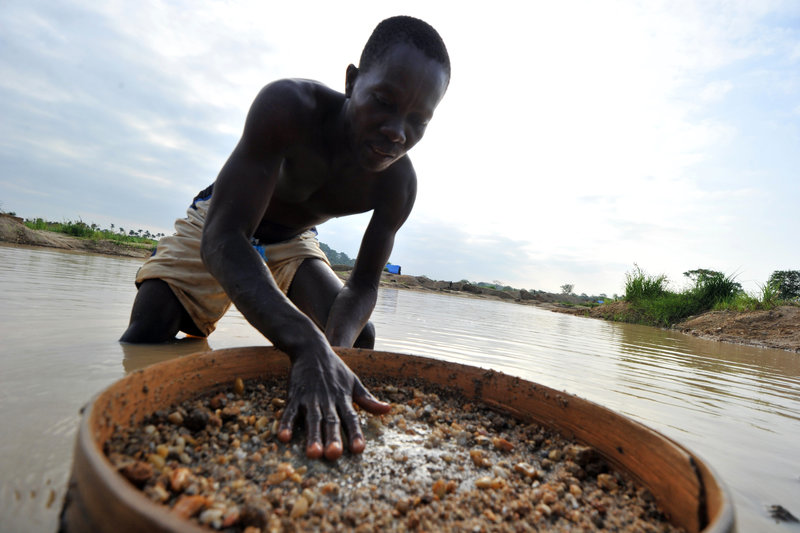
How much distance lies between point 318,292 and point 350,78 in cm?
108

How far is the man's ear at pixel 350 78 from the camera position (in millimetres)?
1711

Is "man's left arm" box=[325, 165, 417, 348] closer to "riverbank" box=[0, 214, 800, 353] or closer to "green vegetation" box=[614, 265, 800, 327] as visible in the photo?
"riverbank" box=[0, 214, 800, 353]

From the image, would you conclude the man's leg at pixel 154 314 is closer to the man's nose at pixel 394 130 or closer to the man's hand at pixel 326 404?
the man's hand at pixel 326 404

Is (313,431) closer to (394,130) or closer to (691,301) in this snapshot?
(394,130)

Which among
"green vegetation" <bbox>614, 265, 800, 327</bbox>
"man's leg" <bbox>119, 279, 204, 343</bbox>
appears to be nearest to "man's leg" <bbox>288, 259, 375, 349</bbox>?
"man's leg" <bbox>119, 279, 204, 343</bbox>

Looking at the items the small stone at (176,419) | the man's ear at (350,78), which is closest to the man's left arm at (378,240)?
the man's ear at (350,78)

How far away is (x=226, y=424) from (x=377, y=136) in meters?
0.99

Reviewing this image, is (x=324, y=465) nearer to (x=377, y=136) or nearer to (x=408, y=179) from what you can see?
(x=377, y=136)

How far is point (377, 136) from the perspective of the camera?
1466 millimetres

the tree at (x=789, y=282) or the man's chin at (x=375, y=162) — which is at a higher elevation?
the tree at (x=789, y=282)

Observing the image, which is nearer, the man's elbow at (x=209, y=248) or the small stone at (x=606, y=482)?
the small stone at (x=606, y=482)

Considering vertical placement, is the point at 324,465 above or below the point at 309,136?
below

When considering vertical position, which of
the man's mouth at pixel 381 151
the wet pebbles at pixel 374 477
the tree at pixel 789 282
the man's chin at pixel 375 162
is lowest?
the wet pebbles at pixel 374 477

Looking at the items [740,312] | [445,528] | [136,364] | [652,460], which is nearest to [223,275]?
[136,364]
